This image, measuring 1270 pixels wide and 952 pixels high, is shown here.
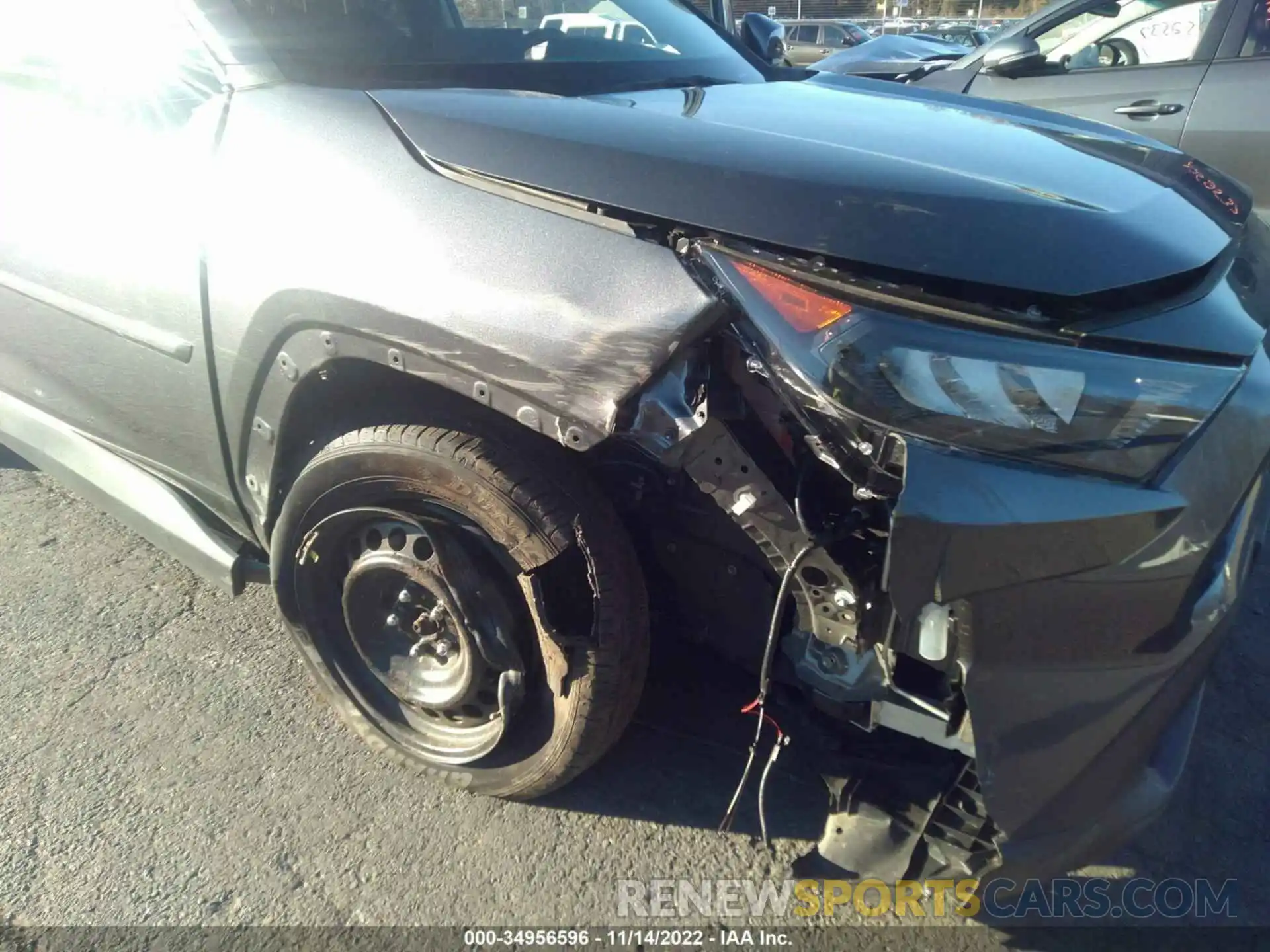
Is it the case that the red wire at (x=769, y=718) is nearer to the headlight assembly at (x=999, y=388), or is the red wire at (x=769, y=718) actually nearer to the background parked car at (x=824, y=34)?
the headlight assembly at (x=999, y=388)

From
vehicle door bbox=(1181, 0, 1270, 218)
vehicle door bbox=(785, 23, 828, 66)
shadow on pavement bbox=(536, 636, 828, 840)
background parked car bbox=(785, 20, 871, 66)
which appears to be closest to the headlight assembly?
shadow on pavement bbox=(536, 636, 828, 840)

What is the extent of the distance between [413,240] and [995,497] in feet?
3.56

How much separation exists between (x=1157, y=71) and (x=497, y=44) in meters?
3.58

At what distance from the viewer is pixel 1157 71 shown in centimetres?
469

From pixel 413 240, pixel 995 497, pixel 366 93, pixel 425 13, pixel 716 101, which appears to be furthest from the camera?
pixel 425 13

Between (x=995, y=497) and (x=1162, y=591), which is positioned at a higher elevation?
(x=995, y=497)

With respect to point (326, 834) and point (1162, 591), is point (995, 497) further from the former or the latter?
point (326, 834)

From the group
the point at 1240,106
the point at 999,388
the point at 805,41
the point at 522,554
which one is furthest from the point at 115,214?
the point at 805,41

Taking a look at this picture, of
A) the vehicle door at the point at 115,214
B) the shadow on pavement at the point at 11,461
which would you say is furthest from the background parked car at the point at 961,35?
the vehicle door at the point at 115,214

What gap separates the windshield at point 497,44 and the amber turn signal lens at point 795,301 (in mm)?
1017

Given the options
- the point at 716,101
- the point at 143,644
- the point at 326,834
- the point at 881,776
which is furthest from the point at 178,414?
the point at 881,776

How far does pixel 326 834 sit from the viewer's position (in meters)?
2.20

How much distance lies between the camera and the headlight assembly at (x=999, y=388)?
147 cm

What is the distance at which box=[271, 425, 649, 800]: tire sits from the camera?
1886 mm
